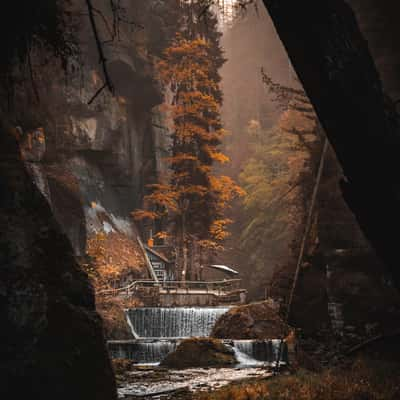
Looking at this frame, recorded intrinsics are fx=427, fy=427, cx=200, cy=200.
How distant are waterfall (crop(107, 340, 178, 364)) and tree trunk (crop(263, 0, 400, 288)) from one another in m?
15.2

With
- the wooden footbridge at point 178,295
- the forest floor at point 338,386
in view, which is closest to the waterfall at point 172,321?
the wooden footbridge at point 178,295

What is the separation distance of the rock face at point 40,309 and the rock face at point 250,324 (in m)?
12.5

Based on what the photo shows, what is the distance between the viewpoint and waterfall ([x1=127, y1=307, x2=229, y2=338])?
21703 millimetres

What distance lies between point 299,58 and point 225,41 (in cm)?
6812

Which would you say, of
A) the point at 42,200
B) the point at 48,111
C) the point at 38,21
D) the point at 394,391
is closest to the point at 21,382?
the point at 42,200

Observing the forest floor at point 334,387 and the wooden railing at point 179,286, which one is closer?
the forest floor at point 334,387

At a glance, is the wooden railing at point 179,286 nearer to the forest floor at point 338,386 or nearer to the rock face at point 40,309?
the forest floor at point 338,386

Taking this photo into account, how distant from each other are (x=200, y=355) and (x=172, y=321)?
24.4 feet

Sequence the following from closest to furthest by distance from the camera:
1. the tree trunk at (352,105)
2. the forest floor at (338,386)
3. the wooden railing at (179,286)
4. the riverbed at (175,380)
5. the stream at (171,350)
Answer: the tree trunk at (352,105) < the forest floor at (338,386) < the riverbed at (175,380) < the stream at (171,350) < the wooden railing at (179,286)

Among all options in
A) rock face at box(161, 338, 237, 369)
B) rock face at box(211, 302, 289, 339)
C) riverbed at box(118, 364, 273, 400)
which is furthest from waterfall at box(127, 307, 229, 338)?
riverbed at box(118, 364, 273, 400)

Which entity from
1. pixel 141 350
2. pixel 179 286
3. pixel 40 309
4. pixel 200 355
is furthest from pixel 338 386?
pixel 179 286

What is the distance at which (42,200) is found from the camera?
598 cm

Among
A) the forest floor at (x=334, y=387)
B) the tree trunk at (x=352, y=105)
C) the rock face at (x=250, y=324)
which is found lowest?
the rock face at (x=250, y=324)

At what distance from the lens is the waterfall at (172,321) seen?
2170 cm
